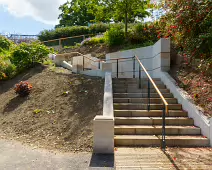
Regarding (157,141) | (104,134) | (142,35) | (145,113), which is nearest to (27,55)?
(142,35)

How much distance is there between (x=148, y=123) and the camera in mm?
5605

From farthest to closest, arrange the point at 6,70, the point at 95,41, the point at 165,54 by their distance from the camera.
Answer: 1. the point at 95,41
2. the point at 6,70
3. the point at 165,54

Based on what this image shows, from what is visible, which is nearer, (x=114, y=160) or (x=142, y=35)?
(x=114, y=160)

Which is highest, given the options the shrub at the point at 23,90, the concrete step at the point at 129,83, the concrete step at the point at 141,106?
the concrete step at the point at 129,83

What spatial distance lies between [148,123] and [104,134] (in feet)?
5.20

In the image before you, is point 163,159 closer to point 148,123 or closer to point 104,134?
point 104,134

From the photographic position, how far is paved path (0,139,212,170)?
3924 mm

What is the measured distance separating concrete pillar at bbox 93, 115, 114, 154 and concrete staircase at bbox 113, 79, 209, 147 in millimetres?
455

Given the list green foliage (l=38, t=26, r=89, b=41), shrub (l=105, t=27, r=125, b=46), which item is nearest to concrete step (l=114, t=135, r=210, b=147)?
shrub (l=105, t=27, r=125, b=46)

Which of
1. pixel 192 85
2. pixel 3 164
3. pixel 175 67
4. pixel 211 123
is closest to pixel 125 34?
pixel 175 67

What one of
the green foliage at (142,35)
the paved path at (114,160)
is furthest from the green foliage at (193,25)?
the green foliage at (142,35)

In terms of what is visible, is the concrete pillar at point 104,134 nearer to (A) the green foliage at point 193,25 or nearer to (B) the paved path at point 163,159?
(B) the paved path at point 163,159

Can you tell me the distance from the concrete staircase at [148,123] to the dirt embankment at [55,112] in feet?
2.24

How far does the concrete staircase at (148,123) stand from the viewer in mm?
4891
